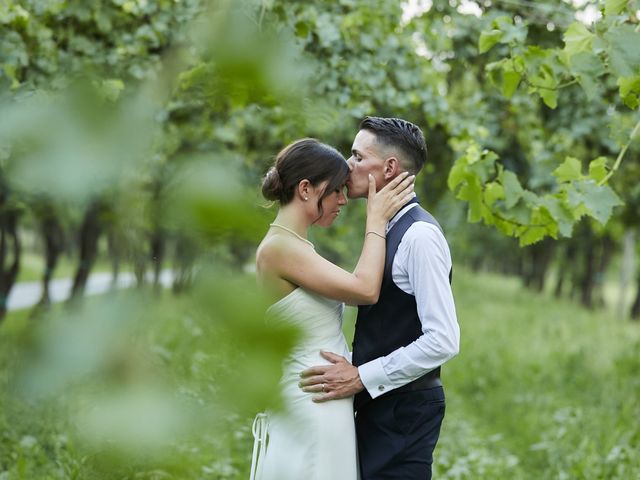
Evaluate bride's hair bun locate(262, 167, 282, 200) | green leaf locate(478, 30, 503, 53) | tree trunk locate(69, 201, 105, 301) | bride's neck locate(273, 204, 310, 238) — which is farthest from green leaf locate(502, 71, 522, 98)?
tree trunk locate(69, 201, 105, 301)

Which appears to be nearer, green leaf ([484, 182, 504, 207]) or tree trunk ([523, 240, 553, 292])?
green leaf ([484, 182, 504, 207])

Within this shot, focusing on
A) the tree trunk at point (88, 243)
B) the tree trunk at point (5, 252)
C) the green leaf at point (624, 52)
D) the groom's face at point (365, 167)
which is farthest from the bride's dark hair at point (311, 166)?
the green leaf at point (624, 52)

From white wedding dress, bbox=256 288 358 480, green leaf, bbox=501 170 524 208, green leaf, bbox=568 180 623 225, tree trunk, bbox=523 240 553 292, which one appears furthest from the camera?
tree trunk, bbox=523 240 553 292

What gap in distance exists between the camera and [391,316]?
2.45 metres

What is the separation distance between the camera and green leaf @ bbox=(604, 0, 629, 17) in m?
2.48

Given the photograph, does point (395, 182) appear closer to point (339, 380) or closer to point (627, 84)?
point (339, 380)

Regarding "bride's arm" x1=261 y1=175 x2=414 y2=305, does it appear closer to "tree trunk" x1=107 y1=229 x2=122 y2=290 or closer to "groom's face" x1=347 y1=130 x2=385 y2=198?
"groom's face" x1=347 y1=130 x2=385 y2=198

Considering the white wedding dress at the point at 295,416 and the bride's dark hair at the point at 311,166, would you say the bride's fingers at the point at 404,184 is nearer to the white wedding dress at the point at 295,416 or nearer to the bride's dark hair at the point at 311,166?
the bride's dark hair at the point at 311,166

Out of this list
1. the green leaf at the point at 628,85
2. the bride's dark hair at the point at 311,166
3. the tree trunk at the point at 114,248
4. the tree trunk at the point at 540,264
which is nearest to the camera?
the tree trunk at the point at 114,248

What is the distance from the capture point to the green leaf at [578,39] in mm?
2625

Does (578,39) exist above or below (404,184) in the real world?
above

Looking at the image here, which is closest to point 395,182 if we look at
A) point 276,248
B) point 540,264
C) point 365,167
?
point 365,167

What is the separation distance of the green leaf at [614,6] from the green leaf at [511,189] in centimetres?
63

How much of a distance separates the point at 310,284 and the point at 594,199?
130 centimetres
